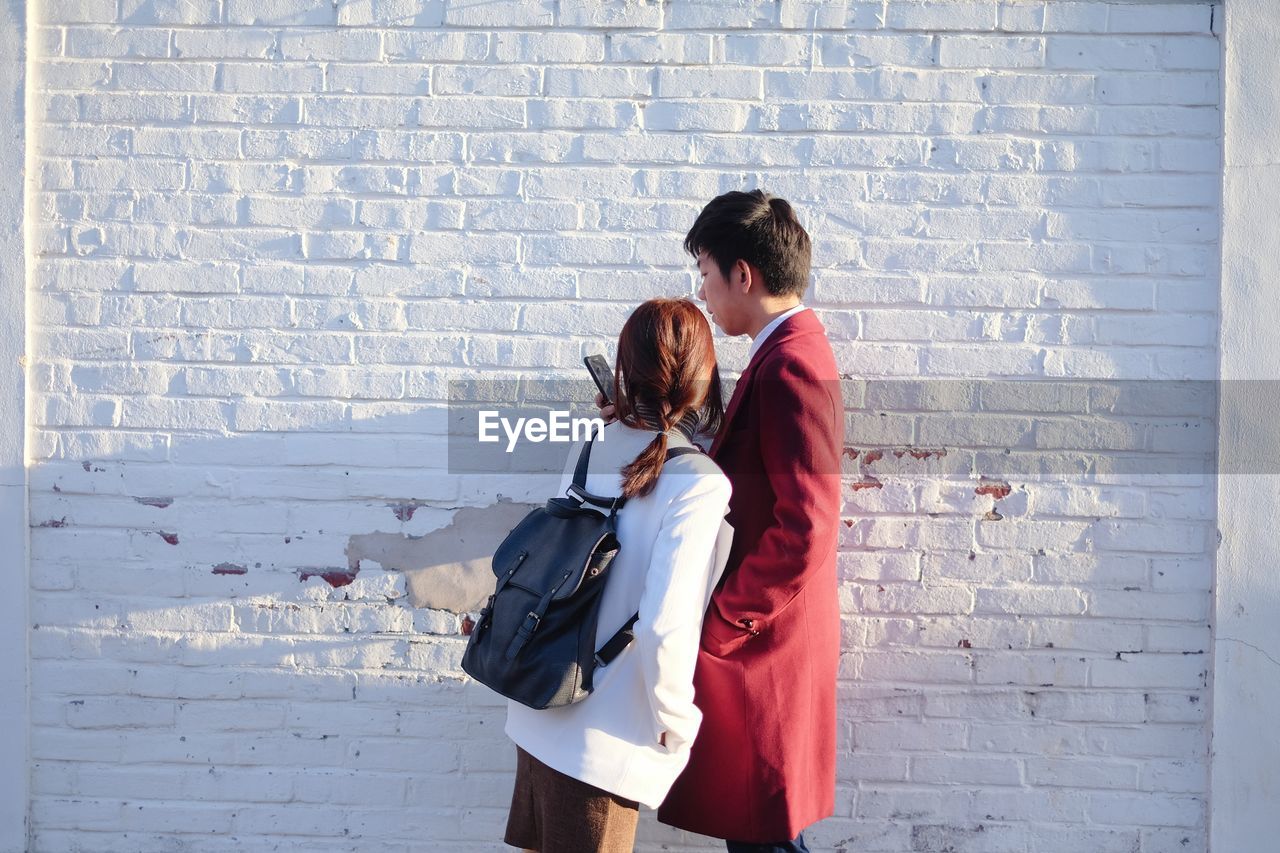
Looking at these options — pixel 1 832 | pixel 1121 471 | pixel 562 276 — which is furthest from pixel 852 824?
pixel 1 832

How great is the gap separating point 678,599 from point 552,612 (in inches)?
9.9

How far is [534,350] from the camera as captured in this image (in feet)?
9.53

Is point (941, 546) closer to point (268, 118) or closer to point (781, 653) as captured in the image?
point (781, 653)

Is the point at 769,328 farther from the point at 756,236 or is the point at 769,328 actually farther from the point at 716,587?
the point at 716,587

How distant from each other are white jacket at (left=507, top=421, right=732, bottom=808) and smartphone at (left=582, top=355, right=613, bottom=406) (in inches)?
7.1

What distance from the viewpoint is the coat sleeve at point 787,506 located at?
2205 mm

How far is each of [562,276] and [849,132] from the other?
2.99 feet

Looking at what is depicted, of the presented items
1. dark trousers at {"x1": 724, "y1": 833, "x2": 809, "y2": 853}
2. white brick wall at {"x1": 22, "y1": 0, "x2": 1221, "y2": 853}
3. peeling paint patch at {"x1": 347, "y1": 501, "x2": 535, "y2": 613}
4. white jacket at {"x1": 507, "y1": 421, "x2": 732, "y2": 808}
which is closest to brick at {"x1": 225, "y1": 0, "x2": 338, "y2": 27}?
white brick wall at {"x1": 22, "y1": 0, "x2": 1221, "y2": 853}

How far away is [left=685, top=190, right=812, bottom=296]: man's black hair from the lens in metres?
2.35

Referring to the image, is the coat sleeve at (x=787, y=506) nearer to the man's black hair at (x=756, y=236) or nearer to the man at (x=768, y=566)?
the man at (x=768, y=566)

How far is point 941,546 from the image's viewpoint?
9.57ft

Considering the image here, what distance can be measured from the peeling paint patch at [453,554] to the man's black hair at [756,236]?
0.98m

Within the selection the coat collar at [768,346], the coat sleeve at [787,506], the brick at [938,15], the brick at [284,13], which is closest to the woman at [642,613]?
the coat sleeve at [787,506]

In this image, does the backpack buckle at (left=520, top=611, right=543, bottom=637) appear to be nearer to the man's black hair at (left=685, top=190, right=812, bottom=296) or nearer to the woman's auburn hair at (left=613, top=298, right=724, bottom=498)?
the woman's auburn hair at (left=613, top=298, right=724, bottom=498)
